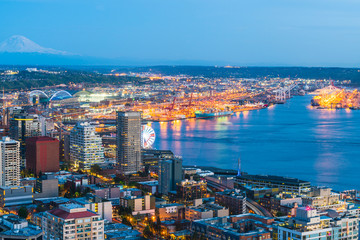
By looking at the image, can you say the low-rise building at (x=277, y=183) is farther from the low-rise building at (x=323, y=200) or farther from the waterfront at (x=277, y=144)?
the waterfront at (x=277, y=144)

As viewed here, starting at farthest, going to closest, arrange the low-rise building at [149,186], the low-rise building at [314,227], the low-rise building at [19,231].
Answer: the low-rise building at [149,186] → the low-rise building at [314,227] → the low-rise building at [19,231]

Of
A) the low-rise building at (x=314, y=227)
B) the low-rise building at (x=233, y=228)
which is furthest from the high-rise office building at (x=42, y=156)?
the low-rise building at (x=314, y=227)

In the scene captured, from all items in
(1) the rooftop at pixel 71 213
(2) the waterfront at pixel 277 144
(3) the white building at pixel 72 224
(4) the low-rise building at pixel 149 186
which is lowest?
(2) the waterfront at pixel 277 144

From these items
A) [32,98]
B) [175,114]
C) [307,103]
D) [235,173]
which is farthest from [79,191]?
[307,103]

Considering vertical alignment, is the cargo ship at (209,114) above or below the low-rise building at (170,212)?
below

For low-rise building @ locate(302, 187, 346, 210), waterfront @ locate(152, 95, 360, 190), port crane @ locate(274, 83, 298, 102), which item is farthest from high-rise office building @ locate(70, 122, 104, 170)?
port crane @ locate(274, 83, 298, 102)

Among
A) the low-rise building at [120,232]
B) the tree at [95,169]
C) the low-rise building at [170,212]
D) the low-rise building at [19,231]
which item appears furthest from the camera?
the tree at [95,169]

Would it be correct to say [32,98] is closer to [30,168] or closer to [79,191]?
[30,168]
